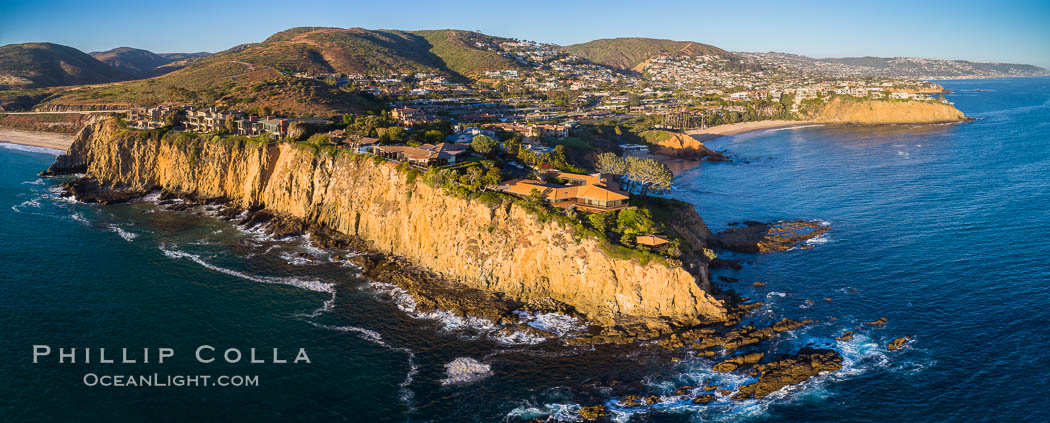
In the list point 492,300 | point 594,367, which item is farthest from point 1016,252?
point 492,300

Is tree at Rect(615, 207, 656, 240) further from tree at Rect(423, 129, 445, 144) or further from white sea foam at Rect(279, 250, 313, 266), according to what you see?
tree at Rect(423, 129, 445, 144)

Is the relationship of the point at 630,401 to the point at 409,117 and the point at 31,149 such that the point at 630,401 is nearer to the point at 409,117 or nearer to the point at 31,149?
the point at 409,117

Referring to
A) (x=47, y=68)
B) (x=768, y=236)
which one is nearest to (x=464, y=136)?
(x=768, y=236)

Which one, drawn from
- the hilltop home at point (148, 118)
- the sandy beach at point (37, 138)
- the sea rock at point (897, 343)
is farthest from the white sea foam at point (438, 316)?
the sandy beach at point (37, 138)

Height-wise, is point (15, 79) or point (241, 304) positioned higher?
point (15, 79)

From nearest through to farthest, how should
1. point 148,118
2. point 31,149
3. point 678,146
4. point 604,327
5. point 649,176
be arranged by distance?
point 604,327
point 649,176
point 148,118
point 31,149
point 678,146

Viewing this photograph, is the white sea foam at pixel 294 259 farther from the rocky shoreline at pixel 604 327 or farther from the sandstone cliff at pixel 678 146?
the sandstone cliff at pixel 678 146

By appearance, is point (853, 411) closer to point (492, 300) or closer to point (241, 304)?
point (492, 300)
